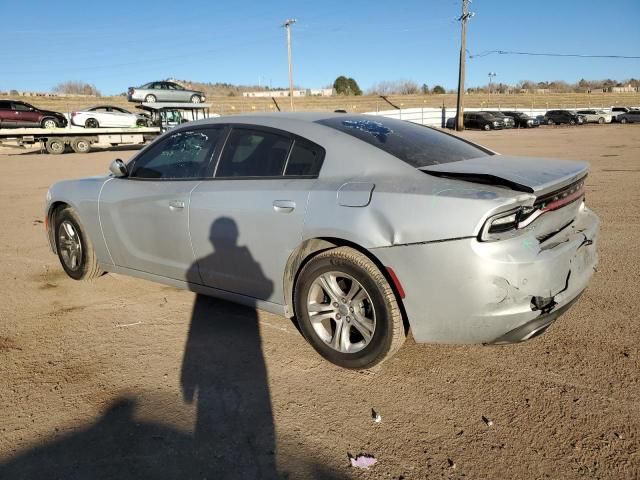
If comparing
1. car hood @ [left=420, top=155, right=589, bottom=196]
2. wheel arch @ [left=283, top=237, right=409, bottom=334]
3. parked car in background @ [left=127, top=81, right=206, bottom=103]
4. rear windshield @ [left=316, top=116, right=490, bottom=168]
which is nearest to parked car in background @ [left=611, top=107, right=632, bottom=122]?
parked car in background @ [left=127, top=81, right=206, bottom=103]

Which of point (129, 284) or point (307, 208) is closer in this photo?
point (307, 208)

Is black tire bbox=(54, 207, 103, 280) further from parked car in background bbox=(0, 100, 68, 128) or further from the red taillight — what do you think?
parked car in background bbox=(0, 100, 68, 128)

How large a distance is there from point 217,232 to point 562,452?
245 centimetres

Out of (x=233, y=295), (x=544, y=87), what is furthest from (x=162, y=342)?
(x=544, y=87)

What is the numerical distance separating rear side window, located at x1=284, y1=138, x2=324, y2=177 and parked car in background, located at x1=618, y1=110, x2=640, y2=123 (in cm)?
5107

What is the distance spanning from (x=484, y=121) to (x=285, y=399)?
139 feet

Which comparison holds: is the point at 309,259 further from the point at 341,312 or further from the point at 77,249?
the point at 77,249

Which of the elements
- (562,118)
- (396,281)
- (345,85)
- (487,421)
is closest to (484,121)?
(562,118)

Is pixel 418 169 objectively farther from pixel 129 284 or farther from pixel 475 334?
pixel 129 284

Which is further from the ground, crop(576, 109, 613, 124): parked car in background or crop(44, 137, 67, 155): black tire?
crop(576, 109, 613, 124): parked car in background

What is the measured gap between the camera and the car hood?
2633mm

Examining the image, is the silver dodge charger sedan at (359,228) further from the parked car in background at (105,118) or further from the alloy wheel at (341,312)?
the parked car in background at (105,118)

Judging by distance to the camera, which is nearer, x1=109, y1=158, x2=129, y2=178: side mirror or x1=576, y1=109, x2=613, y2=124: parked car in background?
x1=109, y1=158, x2=129, y2=178: side mirror

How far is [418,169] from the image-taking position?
9.75 ft
